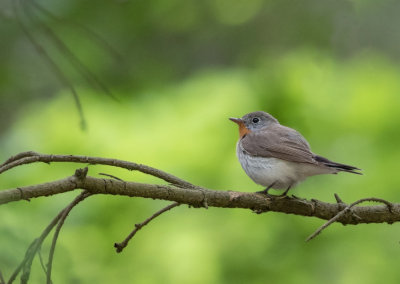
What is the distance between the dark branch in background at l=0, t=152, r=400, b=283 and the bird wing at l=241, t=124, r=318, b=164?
95cm

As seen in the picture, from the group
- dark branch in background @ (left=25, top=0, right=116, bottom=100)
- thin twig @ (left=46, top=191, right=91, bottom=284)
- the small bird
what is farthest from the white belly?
thin twig @ (left=46, top=191, right=91, bottom=284)

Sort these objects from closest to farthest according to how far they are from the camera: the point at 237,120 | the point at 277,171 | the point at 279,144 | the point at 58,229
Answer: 1. the point at 58,229
2. the point at 277,171
3. the point at 279,144
4. the point at 237,120

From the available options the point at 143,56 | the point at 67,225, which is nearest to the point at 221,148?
the point at 67,225

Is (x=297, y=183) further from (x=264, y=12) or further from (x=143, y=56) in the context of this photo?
(x=264, y=12)

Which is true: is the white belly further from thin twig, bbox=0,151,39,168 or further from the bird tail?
thin twig, bbox=0,151,39,168

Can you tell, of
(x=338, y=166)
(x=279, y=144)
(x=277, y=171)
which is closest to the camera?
(x=338, y=166)

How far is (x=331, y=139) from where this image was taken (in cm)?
410

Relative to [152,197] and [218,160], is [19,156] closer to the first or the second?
[152,197]

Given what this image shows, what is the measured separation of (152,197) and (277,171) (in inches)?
66.2

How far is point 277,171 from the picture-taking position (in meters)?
3.65

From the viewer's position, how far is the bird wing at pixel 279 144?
367 centimetres

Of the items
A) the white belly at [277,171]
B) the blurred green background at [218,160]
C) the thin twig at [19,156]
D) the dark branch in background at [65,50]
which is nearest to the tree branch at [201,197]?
the thin twig at [19,156]

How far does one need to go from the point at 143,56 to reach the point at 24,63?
1.20m

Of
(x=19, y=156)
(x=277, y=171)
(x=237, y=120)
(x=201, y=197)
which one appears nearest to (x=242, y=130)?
(x=237, y=120)
